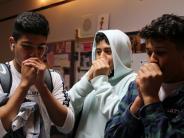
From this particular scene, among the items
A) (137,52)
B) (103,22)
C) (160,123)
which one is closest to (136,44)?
(137,52)

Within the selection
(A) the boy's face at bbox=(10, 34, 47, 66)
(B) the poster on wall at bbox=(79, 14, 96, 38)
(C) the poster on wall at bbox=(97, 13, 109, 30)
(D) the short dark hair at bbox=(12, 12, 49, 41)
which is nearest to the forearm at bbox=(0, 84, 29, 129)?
(A) the boy's face at bbox=(10, 34, 47, 66)

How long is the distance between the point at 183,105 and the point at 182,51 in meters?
0.18

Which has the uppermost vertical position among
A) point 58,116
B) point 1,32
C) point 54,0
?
point 54,0

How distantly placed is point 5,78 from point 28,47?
16cm

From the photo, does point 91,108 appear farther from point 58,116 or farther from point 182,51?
point 182,51

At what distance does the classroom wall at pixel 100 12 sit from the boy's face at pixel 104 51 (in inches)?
33.5

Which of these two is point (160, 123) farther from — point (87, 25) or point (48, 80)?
point (87, 25)

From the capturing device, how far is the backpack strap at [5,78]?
1.28 m

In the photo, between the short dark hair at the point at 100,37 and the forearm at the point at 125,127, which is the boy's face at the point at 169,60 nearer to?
the forearm at the point at 125,127

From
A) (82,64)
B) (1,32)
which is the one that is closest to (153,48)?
(82,64)

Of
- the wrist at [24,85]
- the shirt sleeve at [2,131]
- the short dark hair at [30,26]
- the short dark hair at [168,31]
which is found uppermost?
the short dark hair at [30,26]

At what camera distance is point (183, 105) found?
37.8 inches

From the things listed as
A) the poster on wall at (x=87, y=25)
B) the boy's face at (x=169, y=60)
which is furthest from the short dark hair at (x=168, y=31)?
the poster on wall at (x=87, y=25)

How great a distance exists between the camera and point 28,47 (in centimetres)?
133
